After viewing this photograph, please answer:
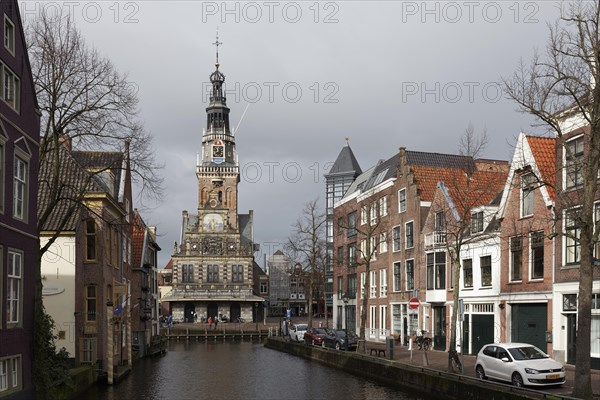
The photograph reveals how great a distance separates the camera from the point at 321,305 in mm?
144500

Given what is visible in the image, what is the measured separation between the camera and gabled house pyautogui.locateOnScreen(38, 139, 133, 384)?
33125 millimetres

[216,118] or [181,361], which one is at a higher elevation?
[216,118]

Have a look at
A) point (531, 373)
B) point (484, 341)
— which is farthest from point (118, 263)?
point (531, 373)

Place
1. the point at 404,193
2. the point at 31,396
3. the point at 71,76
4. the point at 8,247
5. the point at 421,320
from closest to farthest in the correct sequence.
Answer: the point at 8,247
the point at 31,396
the point at 71,76
the point at 421,320
the point at 404,193

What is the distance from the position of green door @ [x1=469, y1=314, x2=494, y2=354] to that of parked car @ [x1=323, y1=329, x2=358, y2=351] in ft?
32.7

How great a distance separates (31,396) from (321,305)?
403ft

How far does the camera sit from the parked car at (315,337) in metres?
52.7

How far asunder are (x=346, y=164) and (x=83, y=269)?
9298 centimetres

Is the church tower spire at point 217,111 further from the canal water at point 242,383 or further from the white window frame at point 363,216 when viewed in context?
the canal water at point 242,383

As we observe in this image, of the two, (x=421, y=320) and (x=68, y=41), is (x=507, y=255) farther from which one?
(x=68, y=41)

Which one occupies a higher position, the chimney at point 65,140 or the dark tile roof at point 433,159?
the dark tile roof at point 433,159

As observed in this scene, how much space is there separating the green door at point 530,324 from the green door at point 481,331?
7.48 feet

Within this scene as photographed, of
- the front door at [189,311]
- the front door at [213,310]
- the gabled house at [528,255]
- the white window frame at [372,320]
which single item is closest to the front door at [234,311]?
the front door at [213,310]

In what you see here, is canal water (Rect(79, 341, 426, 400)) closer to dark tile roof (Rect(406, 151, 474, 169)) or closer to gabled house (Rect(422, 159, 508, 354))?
gabled house (Rect(422, 159, 508, 354))
